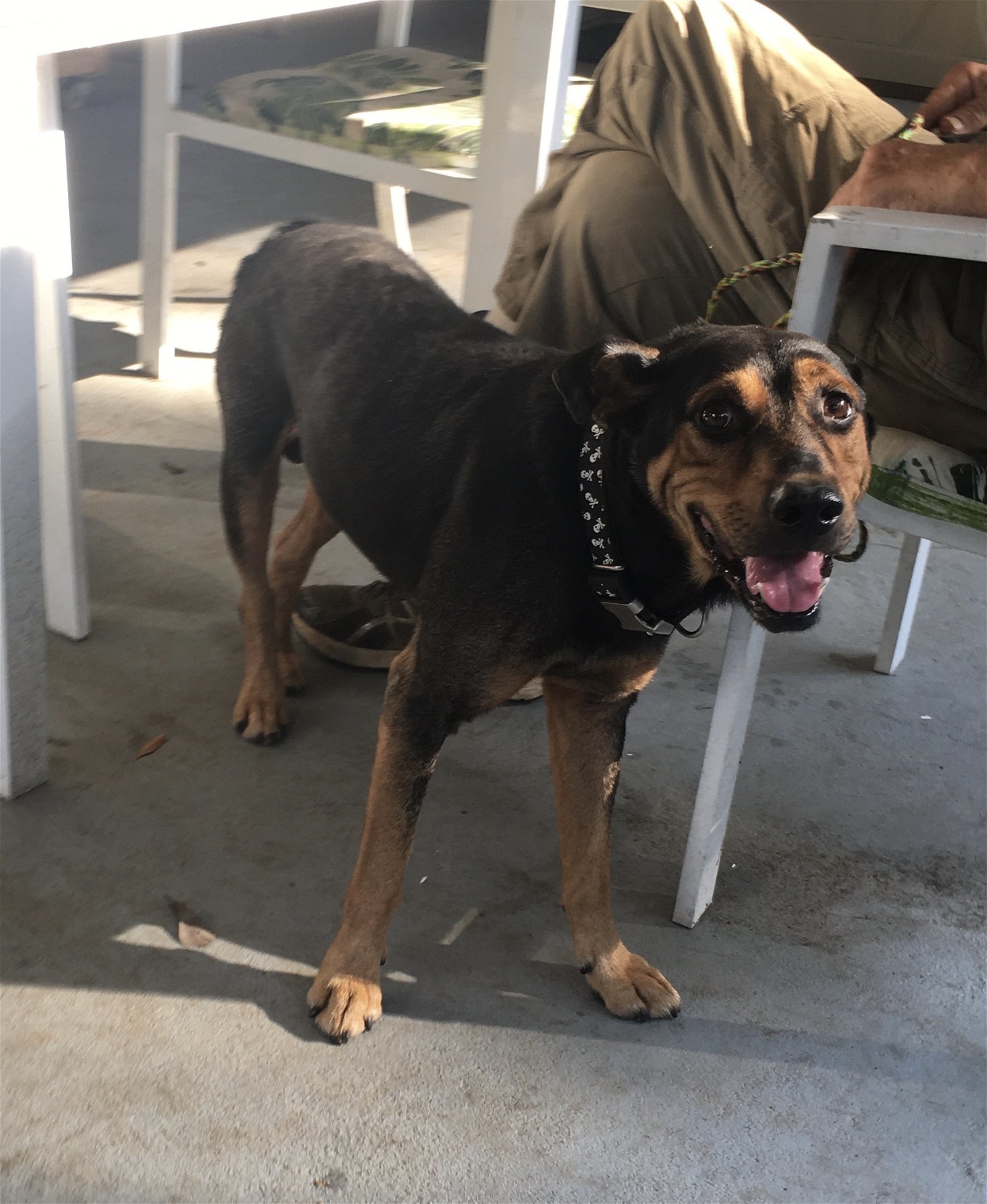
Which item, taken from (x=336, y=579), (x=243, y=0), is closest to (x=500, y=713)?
(x=336, y=579)

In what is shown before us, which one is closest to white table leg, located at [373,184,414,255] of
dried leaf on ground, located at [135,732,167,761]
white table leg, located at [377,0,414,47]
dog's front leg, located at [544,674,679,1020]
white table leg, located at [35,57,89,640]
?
white table leg, located at [377,0,414,47]

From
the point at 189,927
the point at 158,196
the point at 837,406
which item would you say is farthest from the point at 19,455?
the point at 158,196

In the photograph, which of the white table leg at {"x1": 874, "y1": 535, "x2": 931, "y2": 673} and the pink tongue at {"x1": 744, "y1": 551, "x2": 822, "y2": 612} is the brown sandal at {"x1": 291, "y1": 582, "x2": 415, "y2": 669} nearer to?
the white table leg at {"x1": 874, "y1": 535, "x2": 931, "y2": 673}

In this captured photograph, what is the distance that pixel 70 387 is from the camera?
8.62 ft

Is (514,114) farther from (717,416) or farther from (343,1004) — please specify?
(343,1004)

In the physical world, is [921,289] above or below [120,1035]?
above

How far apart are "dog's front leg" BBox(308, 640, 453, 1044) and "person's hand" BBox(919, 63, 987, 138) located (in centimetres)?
134

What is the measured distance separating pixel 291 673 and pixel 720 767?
107 cm

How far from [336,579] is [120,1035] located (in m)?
1.58

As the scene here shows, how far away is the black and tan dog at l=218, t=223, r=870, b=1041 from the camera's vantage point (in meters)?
1.65

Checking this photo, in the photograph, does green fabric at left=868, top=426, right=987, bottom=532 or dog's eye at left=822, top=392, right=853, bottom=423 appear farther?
green fabric at left=868, top=426, right=987, bottom=532

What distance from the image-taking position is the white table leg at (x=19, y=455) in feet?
6.48

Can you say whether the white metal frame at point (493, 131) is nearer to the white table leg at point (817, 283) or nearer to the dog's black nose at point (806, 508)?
the white table leg at point (817, 283)

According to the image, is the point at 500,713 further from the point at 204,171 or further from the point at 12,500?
the point at 204,171
